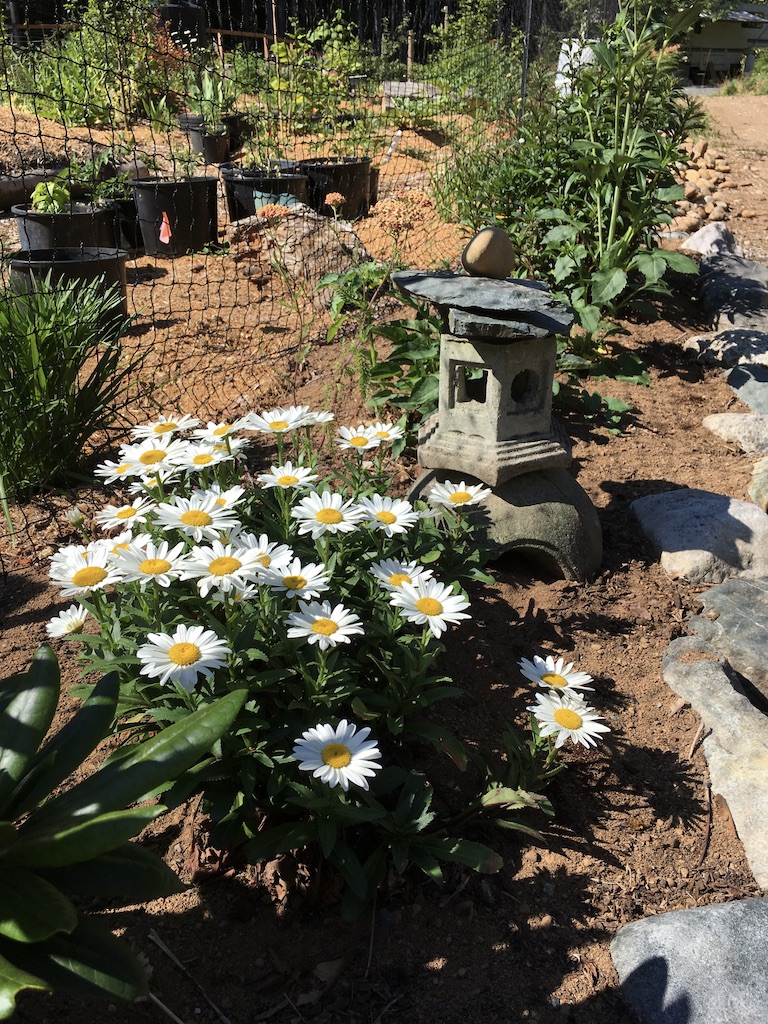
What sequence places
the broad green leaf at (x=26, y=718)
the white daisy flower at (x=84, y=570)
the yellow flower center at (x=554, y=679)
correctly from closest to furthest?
the broad green leaf at (x=26, y=718) → the white daisy flower at (x=84, y=570) → the yellow flower center at (x=554, y=679)

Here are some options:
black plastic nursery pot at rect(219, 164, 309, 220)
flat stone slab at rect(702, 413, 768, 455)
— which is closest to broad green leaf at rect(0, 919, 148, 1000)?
flat stone slab at rect(702, 413, 768, 455)

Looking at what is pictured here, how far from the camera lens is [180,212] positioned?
22.4 ft

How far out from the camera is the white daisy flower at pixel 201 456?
2.05 metres

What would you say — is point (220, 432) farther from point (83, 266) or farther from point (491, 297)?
point (83, 266)

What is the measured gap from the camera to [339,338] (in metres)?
4.78

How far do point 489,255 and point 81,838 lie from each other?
2.20 meters

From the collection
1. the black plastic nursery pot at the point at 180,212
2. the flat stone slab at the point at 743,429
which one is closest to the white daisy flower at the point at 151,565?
the flat stone slab at the point at 743,429

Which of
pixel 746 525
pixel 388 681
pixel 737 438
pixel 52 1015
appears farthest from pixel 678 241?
pixel 52 1015

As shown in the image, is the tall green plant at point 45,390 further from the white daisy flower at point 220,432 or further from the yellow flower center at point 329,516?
the yellow flower center at point 329,516

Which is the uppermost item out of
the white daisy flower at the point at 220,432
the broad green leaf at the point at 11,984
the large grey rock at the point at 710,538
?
the white daisy flower at the point at 220,432

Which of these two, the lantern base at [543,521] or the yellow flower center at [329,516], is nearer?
the yellow flower center at [329,516]

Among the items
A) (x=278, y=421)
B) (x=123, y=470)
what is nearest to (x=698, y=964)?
(x=278, y=421)

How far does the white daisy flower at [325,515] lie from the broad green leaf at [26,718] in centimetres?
61

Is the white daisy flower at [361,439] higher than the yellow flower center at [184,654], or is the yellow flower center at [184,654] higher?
the white daisy flower at [361,439]
